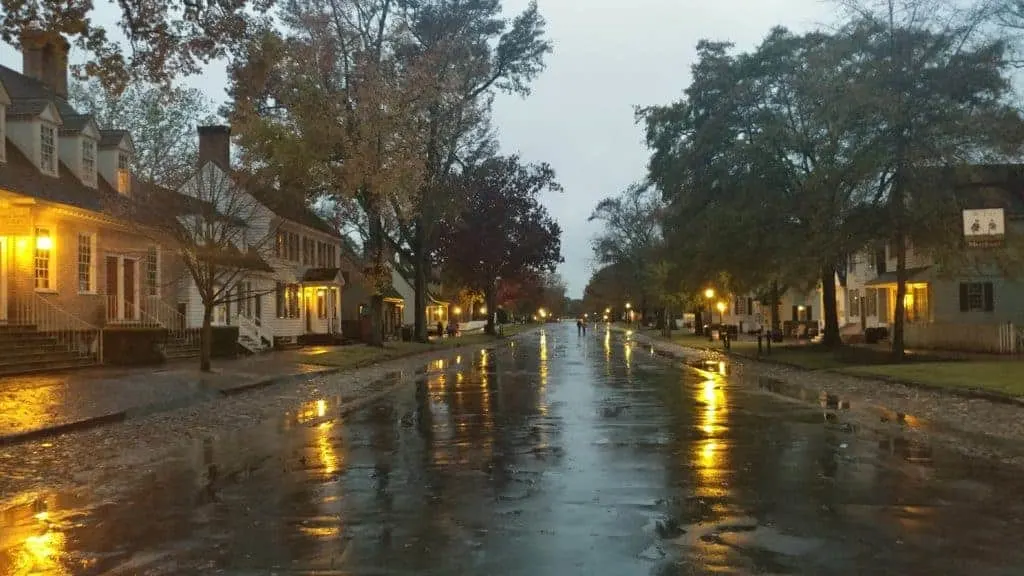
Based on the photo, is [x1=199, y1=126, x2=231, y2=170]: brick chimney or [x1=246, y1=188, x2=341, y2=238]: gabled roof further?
[x1=199, y1=126, x2=231, y2=170]: brick chimney

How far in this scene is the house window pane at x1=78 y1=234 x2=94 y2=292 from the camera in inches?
1133

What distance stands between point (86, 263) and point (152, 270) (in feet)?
16.2

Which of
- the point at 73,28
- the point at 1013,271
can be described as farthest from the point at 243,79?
the point at 1013,271

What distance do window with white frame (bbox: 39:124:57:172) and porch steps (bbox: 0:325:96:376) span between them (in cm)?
558

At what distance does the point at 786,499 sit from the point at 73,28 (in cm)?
1305

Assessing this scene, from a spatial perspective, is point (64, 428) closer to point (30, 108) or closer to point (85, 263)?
point (85, 263)

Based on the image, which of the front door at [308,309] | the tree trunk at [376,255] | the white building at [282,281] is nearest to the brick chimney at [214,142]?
the white building at [282,281]

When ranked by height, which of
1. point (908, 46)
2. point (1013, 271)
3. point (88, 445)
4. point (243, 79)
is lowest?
point (88, 445)

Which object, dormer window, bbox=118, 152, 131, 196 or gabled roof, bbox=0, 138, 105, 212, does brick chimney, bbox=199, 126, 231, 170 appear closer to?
dormer window, bbox=118, 152, 131, 196


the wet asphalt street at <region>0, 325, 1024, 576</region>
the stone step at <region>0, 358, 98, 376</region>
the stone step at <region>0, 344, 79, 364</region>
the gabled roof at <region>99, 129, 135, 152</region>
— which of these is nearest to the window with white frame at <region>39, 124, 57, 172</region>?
the gabled roof at <region>99, 129, 135, 152</region>

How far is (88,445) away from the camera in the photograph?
44.3 ft

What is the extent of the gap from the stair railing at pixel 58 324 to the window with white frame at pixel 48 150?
4.37m

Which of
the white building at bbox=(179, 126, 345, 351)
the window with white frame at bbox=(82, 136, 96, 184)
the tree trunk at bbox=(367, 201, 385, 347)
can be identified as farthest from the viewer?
the tree trunk at bbox=(367, 201, 385, 347)

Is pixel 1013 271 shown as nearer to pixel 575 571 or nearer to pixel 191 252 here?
pixel 191 252
